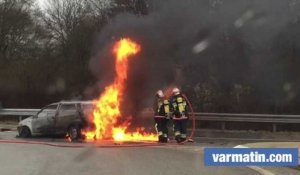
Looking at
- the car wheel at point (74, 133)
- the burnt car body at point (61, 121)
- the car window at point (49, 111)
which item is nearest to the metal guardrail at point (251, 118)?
the burnt car body at point (61, 121)

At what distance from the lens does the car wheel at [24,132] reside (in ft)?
65.4

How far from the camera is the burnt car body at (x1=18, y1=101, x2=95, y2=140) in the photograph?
1850 cm

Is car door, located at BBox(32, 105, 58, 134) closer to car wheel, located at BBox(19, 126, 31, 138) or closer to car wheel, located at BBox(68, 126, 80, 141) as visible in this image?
car wheel, located at BBox(19, 126, 31, 138)

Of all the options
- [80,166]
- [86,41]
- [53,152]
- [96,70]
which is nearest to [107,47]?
[96,70]

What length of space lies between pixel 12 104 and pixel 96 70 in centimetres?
1499

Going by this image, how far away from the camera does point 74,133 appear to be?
60.7 ft

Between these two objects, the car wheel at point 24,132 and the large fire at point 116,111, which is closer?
the large fire at point 116,111

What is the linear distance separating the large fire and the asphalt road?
7.49 feet

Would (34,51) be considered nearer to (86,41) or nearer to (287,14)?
(86,41)

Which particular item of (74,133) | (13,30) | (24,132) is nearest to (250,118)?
(74,133)

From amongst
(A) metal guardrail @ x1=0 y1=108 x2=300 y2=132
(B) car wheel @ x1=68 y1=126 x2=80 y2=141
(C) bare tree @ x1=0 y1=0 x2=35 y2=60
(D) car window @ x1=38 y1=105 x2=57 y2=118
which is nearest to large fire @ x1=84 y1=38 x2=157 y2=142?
(B) car wheel @ x1=68 y1=126 x2=80 y2=141

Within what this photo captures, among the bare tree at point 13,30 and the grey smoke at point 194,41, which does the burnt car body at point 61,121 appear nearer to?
the grey smoke at point 194,41

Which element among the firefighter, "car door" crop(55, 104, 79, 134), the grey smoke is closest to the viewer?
the grey smoke

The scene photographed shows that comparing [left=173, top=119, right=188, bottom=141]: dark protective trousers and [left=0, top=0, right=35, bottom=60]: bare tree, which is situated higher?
[left=0, top=0, right=35, bottom=60]: bare tree
